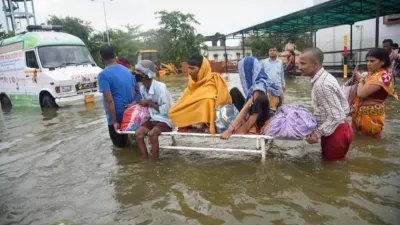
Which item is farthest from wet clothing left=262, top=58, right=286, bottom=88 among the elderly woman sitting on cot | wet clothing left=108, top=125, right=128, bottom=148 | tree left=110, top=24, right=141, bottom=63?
tree left=110, top=24, right=141, bottom=63

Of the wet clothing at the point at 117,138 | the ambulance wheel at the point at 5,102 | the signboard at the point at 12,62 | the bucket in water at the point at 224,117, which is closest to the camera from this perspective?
the bucket in water at the point at 224,117

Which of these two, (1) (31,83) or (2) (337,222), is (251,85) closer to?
(2) (337,222)

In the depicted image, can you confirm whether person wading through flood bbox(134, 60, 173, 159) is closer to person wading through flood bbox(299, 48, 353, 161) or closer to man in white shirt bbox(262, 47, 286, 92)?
person wading through flood bbox(299, 48, 353, 161)

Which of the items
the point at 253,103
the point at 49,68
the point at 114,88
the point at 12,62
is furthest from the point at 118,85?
the point at 12,62

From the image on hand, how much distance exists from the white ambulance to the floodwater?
4835 mm

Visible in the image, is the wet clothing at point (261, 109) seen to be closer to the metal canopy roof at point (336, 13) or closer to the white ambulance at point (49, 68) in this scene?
the white ambulance at point (49, 68)

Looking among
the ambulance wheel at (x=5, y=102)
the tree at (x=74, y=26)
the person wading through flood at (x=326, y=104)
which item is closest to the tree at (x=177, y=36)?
the tree at (x=74, y=26)

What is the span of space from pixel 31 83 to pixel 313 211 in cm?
1025

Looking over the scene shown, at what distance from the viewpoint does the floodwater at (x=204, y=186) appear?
2.67m

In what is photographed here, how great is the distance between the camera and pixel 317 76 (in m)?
3.34

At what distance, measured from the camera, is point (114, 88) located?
465cm

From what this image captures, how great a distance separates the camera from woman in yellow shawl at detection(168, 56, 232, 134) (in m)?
3.88

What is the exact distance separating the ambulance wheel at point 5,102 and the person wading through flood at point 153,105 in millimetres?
10056

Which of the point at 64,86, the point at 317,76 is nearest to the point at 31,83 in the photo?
the point at 64,86
